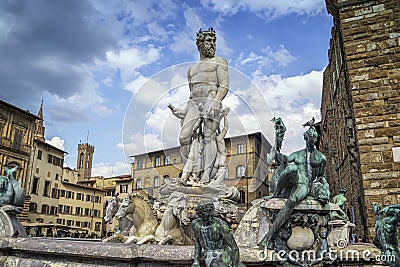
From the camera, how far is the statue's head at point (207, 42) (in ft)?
25.4

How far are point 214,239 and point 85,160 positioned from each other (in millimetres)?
102432

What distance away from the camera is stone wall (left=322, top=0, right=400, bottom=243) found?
8.85m

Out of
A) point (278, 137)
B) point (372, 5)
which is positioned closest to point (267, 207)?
point (278, 137)

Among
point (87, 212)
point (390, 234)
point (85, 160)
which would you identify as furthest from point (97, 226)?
point (390, 234)

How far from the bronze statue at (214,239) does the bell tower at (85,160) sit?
99.2 meters

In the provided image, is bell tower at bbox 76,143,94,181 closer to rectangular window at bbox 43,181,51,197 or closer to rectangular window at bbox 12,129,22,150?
rectangular window at bbox 43,181,51,197

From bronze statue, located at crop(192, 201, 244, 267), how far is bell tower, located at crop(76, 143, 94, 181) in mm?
99242

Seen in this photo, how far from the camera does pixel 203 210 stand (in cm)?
312

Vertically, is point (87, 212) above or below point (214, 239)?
above

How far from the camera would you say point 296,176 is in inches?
139

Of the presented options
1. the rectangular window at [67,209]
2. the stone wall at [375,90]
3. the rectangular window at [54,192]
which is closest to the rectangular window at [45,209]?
the rectangular window at [54,192]

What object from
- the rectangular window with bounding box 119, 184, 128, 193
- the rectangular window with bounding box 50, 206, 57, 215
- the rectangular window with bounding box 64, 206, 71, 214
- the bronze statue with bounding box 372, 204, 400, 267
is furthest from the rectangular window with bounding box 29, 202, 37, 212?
the bronze statue with bounding box 372, 204, 400, 267

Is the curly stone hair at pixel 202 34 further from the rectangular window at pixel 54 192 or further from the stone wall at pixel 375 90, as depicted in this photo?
the rectangular window at pixel 54 192

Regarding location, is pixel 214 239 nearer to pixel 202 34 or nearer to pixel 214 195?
pixel 214 195
